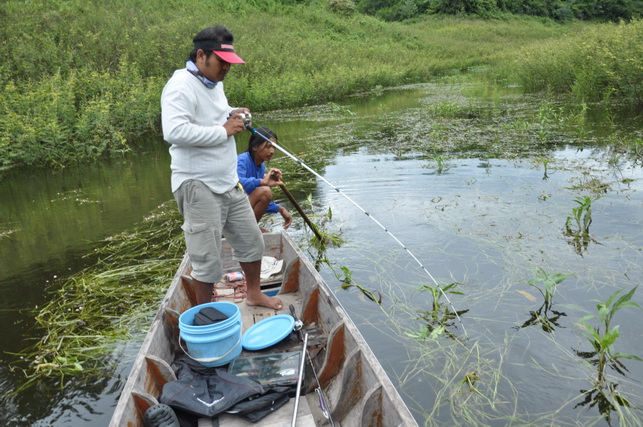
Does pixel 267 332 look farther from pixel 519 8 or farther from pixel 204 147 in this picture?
pixel 519 8

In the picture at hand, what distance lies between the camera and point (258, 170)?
4.34 m

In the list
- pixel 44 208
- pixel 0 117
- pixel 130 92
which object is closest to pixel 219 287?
pixel 44 208

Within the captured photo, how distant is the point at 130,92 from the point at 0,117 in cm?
275

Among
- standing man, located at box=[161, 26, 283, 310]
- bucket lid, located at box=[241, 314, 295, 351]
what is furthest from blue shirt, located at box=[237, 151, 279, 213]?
bucket lid, located at box=[241, 314, 295, 351]

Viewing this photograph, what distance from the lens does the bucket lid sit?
2976 millimetres

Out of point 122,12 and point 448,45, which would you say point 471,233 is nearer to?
point 122,12

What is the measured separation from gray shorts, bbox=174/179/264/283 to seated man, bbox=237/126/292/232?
0.91 m

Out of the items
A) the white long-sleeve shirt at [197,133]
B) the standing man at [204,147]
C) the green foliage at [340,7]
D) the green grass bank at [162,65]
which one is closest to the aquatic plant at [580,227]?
the standing man at [204,147]

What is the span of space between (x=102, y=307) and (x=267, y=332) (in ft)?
6.42

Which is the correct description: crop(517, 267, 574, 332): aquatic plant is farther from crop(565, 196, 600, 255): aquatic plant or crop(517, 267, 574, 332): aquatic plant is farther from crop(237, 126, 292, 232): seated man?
crop(237, 126, 292, 232): seated man

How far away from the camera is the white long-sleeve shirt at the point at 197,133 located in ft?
8.45

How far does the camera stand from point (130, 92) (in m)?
10.6

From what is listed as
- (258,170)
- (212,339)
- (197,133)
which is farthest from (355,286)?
(197,133)

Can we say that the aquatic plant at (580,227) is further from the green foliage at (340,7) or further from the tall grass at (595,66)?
the green foliage at (340,7)
